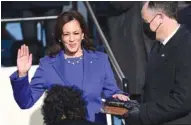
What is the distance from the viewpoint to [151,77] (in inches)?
116

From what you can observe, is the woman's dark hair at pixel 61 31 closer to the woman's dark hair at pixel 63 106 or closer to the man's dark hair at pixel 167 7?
the woman's dark hair at pixel 63 106

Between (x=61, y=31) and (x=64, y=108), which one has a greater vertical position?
(x=61, y=31)

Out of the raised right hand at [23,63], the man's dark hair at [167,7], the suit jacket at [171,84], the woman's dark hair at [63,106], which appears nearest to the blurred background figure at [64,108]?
the woman's dark hair at [63,106]

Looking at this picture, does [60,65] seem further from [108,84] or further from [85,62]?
[108,84]

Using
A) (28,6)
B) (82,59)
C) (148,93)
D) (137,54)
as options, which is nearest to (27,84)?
(82,59)

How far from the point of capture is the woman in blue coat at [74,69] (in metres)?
3.42

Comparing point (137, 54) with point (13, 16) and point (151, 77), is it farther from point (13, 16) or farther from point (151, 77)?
point (151, 77)

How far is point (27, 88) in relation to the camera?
3.30 m

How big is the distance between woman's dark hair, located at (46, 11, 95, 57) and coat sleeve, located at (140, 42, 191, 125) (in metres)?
0.87

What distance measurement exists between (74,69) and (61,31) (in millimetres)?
250

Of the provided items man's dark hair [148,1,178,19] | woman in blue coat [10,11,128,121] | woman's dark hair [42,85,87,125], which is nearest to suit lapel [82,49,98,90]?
woman in blue coat [10,11,128,121]

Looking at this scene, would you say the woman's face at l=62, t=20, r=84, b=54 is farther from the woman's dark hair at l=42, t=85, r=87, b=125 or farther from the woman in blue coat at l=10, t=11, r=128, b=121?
the woman's dark hair at l=42, t=85, r=87, b=125

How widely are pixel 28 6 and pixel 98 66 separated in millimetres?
2894

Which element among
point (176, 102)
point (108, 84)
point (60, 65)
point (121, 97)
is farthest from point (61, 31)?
point (176, 102)
